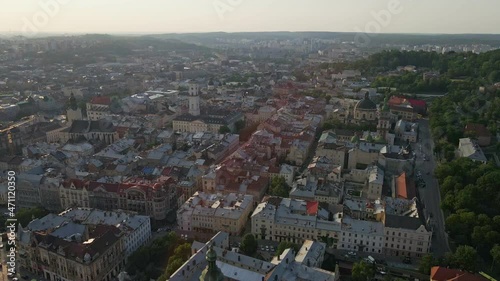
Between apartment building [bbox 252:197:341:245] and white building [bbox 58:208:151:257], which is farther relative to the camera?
apartment building [bbox 252:197:341:245]

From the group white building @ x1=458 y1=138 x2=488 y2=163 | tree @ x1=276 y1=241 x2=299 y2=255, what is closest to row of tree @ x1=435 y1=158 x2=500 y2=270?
white building @ x1=458 y1=138 x2=488 y2=163

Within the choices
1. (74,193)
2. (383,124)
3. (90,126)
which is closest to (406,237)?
(74,193)

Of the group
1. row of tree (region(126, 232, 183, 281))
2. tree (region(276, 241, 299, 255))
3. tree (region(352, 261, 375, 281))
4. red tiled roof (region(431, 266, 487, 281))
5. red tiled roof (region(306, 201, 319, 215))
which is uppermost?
red tiled roof (region(306, 201, 319, 215))

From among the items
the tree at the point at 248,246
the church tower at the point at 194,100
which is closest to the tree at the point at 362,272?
the tree at the point at 248,246

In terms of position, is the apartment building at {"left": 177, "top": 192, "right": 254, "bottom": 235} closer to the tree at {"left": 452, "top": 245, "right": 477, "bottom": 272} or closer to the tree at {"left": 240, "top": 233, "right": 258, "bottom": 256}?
the tree at {"left": 240, "top": 233, "right": 258, "bottom": 256}

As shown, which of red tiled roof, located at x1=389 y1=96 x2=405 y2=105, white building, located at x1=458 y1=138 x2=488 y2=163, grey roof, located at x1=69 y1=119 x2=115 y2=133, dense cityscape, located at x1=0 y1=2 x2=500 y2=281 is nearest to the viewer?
dense cityscape, located at x1=0 y1=2 x2=500 y2=281
